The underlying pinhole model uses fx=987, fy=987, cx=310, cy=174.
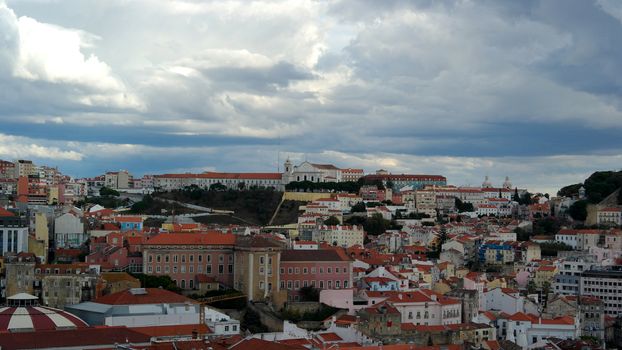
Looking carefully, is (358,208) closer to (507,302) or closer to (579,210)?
(579,210)

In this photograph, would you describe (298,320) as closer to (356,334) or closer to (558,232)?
(356,334)

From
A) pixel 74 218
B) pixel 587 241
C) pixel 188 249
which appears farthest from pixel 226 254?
pixel 587 241

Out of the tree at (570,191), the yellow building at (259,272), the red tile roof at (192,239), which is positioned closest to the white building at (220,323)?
the yellow building at (259,272)

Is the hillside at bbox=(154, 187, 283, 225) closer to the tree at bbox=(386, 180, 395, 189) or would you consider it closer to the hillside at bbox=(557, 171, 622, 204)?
the tree at bbox=(386, 180, 395, 189)

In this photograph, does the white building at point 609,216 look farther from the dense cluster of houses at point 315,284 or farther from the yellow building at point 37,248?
the yellow building at point 37,248

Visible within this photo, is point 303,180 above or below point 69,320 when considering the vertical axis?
above
